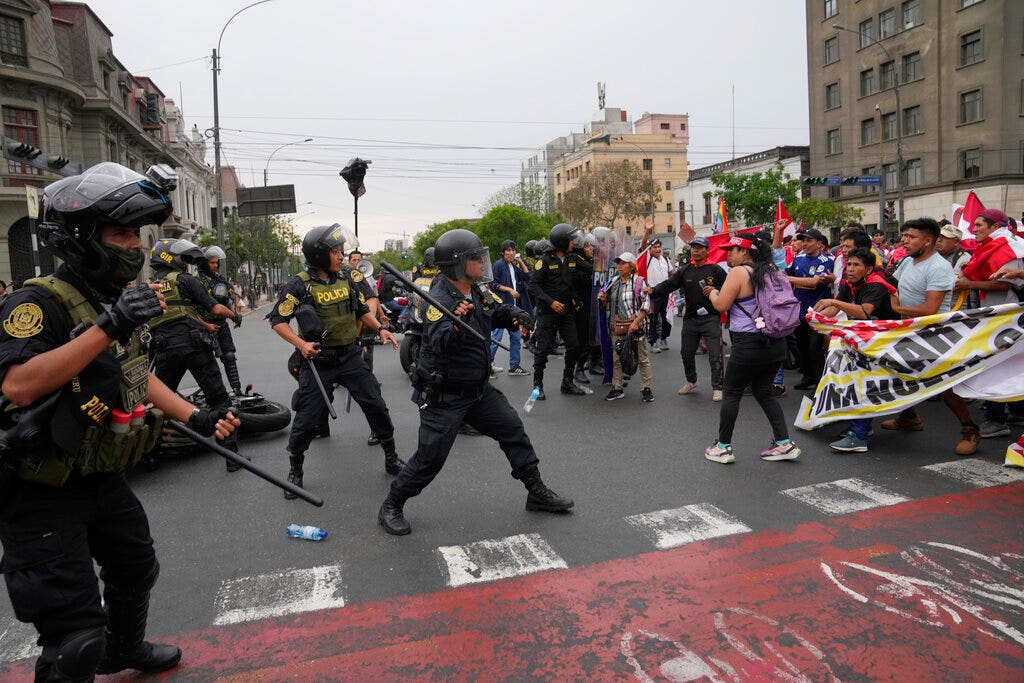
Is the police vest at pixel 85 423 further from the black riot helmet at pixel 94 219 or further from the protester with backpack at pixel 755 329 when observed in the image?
the protester with backpack at pixel 755 329

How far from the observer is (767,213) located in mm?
42812

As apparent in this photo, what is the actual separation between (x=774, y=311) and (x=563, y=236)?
3.71m

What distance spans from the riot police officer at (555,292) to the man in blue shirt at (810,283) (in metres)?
2.65

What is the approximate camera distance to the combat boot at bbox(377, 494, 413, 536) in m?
4.61

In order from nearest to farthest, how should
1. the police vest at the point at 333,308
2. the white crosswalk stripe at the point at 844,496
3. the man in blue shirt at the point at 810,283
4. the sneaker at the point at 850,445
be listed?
the white crosswalk stripe at the point at 844,496 → the police vest at the point at 333,308 → the sneaker at the point at 850,445 → the man in blue shirt at the point at 810,283

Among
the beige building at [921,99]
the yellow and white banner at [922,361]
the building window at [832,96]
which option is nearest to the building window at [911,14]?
the beige building at [921,99]

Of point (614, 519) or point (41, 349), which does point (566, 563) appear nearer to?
point (614, 519)

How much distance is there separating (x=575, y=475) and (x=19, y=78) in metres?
34.1

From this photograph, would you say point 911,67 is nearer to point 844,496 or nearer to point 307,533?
point 844,496

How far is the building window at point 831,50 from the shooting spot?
45969 millimetres

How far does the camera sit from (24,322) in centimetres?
232

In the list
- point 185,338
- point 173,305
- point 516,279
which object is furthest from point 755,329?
point 516,279

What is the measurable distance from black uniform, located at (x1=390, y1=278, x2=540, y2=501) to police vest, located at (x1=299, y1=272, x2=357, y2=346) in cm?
125

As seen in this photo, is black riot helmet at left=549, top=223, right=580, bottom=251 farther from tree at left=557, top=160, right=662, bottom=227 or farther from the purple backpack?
tree at left=557, top=160, right=662, bottom=227
